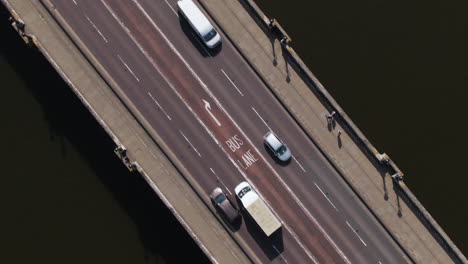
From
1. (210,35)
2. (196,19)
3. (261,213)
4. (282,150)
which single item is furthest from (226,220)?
(196,19)

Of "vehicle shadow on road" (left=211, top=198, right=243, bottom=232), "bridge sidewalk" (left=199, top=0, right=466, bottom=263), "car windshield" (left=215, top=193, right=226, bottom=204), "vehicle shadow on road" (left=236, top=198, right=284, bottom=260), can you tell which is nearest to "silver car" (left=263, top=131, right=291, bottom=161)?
"bridge sidewalk" (left=199, top=0, right=466, bottom=263)

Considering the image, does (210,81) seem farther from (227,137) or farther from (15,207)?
(15,207)

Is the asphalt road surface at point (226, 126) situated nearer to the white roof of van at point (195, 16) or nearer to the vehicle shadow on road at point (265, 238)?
the vehicle shadow on road at point (265, 238)

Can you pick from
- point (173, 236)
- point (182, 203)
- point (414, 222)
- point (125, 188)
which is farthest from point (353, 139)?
point (125, 188)

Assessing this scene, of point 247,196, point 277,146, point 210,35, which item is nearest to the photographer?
point 247,196

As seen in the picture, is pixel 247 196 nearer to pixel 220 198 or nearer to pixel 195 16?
pixel 220 198

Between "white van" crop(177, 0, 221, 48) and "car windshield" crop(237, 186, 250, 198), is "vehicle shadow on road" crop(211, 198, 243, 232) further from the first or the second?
"white van" crop(177, 0, 221, 48)
